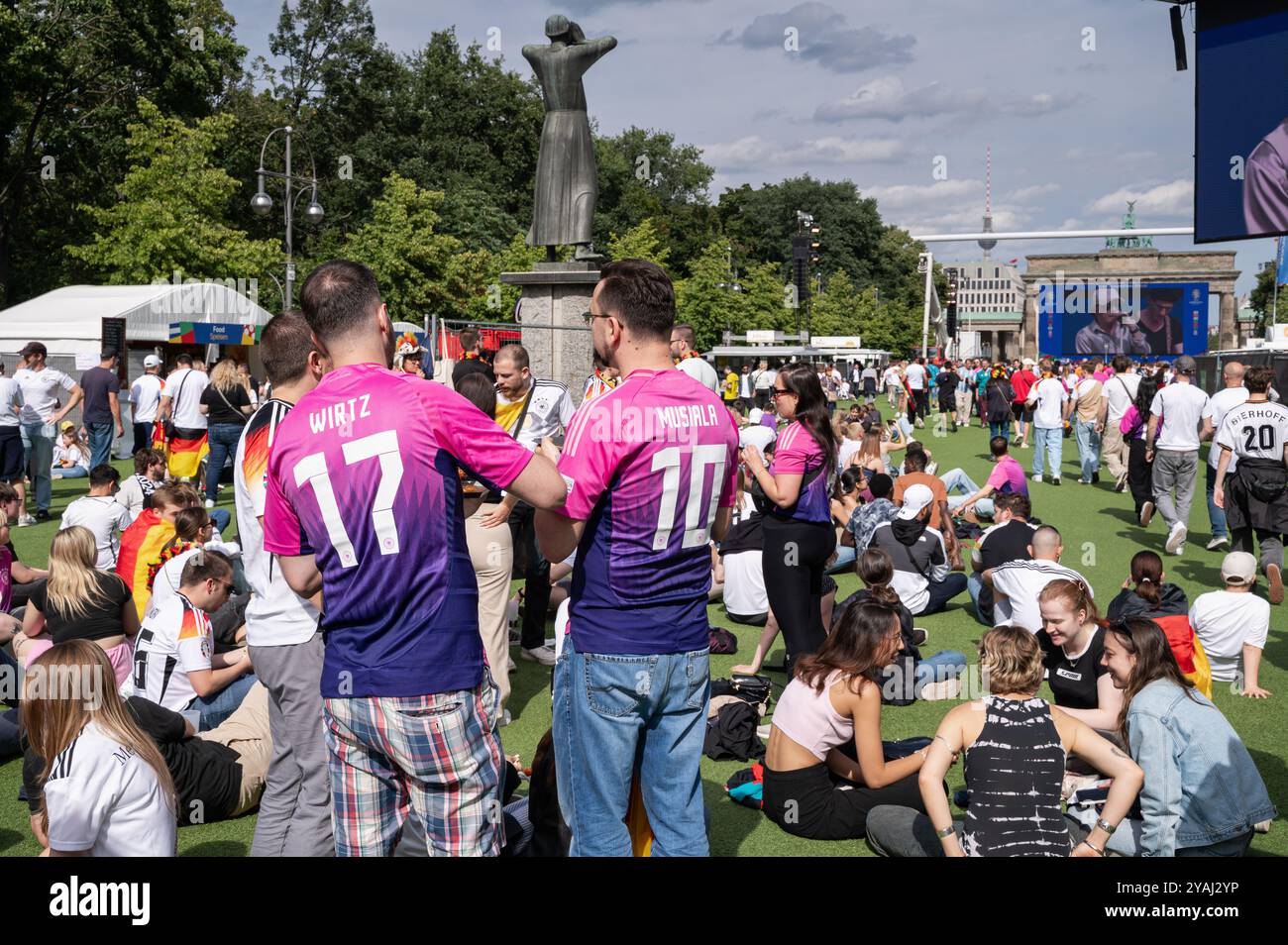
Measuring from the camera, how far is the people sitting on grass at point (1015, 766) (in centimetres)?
449

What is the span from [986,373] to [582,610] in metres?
35.7

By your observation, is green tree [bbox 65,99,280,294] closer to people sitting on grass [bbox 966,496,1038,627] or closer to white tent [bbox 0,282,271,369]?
white tent [bbox 0,282,271,369]

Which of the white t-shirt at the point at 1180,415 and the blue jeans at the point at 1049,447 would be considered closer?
the white t-shirt at the point at 1180,415

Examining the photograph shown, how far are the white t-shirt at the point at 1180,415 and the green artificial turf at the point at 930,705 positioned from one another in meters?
1.29

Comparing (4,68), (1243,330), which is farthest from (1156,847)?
(1243,330)

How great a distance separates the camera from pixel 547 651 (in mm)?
8305

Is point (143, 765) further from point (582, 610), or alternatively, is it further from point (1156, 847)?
point (1156, 847)

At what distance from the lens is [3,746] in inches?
253

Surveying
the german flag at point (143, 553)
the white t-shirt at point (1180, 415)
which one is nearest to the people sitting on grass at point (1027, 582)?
the german flag at point (143, 553)

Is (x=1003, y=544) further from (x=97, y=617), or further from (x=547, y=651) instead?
(x=97, y=617)

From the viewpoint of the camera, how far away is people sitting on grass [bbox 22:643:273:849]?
540 centimetres

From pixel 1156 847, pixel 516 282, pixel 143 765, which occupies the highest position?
pixel 516 282

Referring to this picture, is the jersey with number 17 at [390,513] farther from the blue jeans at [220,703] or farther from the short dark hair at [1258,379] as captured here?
the short dark hair at [1258,379]

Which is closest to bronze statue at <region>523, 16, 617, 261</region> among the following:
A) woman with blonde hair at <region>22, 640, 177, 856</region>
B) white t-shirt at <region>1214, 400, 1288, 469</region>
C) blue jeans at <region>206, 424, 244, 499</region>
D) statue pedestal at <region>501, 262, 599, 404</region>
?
statue pedestal at <region>501, 262, 599, 404</region>
